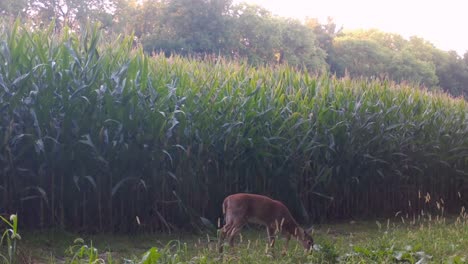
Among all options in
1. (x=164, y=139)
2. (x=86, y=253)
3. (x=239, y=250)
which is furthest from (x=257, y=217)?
(x=86, y=253)

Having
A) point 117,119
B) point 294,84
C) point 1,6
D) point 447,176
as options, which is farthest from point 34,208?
point 1,6

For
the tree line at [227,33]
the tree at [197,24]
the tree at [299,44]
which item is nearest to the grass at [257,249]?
the tree line at [227,33]

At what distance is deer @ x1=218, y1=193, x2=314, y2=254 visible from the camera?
20.9 ft

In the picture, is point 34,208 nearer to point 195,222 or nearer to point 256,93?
point 195,222

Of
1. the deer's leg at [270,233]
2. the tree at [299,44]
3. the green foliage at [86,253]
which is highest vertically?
the tree at [299,44]

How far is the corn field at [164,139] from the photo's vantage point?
685 cm

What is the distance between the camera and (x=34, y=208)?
23.1 ft

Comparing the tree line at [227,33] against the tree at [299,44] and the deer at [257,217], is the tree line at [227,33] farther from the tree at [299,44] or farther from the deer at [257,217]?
the deer at [257,217]

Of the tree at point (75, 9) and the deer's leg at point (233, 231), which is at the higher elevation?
the tree at point (75, 9)

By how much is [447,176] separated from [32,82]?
32.1ft

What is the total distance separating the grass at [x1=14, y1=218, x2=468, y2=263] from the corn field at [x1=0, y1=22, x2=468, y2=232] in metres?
0.36

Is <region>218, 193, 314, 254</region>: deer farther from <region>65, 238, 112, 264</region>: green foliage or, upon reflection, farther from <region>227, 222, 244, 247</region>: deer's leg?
<region>65, 238, 112, 264</region>: green foliage

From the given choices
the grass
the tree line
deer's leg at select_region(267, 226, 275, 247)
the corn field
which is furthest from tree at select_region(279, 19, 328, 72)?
deer's leg at select_region(267, 226, 275, 247)

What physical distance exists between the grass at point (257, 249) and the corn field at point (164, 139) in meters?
0.36
